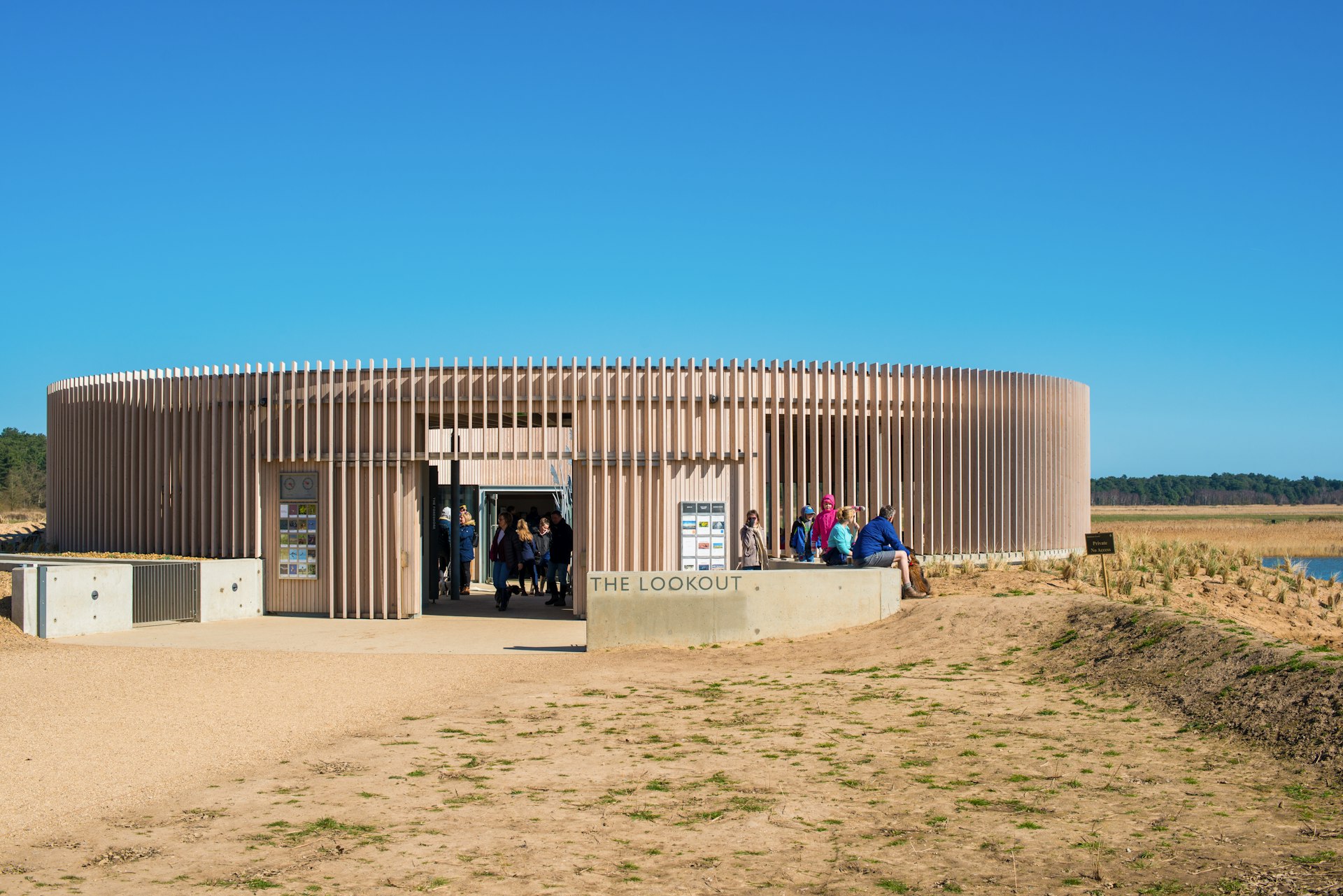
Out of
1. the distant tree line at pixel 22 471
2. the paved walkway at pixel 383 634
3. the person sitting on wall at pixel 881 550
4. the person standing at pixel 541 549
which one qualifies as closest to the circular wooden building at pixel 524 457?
the paved walkway at pixel 383 634

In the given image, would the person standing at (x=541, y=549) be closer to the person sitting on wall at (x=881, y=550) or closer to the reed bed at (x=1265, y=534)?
the person sitting on wall at (x=881, y=550)

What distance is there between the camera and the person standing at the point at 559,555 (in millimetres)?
19406

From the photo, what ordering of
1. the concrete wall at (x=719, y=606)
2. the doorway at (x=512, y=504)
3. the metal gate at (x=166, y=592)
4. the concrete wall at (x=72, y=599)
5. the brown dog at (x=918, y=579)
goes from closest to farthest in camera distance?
the concrete wall at (x=719, y=606), the concrete wall at (x=72, y=599), the brown dog at (x=918, y=579), the metal gate at (x=166, y=592), the doorway at (x=512, y=504)

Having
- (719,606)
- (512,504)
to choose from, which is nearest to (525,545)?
(512,504)

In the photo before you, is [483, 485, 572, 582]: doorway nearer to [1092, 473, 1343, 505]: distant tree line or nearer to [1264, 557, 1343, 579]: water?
[1264, 557, 1343, 579]: water

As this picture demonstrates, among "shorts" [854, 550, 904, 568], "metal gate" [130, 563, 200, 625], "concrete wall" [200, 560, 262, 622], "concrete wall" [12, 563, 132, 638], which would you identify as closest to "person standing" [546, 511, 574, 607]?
"concrete wall" [200, 560, 262, 622]

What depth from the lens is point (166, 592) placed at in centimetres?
1723

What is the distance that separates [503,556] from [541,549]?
230 cm

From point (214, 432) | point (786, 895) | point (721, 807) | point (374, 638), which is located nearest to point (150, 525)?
point (214, 432)

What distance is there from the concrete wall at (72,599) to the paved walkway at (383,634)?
190 mm

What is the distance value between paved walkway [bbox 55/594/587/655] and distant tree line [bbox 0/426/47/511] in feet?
132

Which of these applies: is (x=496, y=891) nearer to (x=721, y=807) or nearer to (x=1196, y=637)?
(x=721, y=807)

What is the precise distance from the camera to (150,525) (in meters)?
20.2

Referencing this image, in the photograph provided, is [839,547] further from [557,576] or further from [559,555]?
[557,576]
